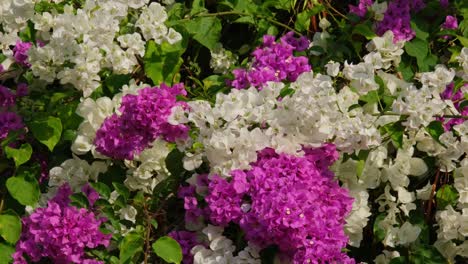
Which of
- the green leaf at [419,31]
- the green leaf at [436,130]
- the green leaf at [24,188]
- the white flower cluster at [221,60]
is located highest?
the green leaf at [436,130]

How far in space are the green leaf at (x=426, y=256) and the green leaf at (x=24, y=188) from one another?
1.11 metres

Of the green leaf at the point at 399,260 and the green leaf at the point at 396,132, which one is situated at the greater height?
the green leaf at the point at 396,132

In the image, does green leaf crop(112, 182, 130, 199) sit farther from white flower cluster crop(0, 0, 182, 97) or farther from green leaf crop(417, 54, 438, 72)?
green leaf crop(417, 54, 438, 72)

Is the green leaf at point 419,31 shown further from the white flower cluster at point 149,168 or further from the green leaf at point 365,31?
the white flower cluster at point 149,168

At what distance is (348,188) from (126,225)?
2.16 ft

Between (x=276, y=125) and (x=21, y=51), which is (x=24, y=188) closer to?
(x=21, y=51)

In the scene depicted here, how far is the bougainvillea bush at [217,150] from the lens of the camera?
2230mm

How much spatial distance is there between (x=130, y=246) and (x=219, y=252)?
25 cm

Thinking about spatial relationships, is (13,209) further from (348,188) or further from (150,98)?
(348,188)

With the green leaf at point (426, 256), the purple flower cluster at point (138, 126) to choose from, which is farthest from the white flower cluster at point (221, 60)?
the green leaf at point (426, 256)

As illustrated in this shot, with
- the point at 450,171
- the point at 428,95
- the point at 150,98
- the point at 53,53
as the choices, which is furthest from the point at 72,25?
the point at 450,171

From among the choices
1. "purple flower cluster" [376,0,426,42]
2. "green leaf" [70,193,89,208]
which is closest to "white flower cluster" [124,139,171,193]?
"green leaf" [70,193,89,208]

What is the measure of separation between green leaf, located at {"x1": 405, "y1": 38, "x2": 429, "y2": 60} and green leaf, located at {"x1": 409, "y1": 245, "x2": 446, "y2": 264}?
74 cm

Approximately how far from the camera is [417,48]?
2848mm
